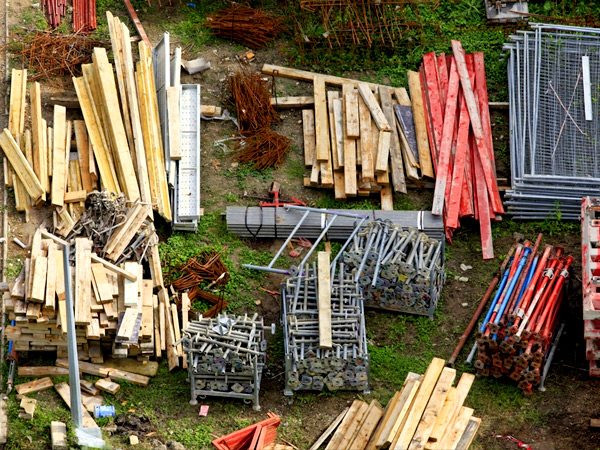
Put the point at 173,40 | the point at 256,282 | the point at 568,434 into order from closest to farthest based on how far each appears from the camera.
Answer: the point at 568,434 → the point at 256,282 → the point at 173,40

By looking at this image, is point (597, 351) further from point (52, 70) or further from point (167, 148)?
point (52, 70)

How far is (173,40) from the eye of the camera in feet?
83.9

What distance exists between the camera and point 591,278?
19891 mm

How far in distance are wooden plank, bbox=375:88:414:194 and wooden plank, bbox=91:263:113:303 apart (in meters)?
5.32

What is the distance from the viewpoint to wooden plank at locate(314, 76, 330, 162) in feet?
76.5

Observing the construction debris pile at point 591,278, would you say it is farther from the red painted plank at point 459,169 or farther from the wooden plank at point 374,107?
the wooden plank at point 374,107

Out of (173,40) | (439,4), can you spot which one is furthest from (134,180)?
(439,4)

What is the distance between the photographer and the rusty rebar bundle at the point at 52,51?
965 inches

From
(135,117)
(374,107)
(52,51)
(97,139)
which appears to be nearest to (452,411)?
(374,107)

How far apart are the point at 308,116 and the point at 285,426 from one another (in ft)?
21.9

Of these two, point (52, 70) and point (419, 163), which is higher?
point (52, 70)

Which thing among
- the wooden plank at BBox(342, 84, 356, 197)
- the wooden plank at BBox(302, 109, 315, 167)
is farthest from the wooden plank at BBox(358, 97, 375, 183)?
the wooden plank at BBox(302, 109, 315, 167)

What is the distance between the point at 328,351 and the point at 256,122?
565 cm

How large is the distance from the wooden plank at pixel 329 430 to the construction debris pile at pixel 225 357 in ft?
3.77
